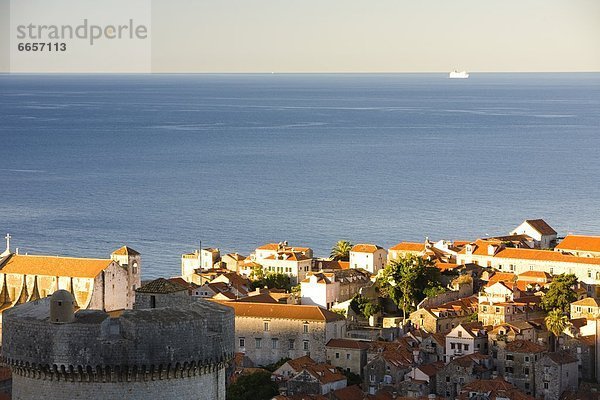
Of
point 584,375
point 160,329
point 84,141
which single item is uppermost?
point 84,141

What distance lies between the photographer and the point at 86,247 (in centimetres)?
8912

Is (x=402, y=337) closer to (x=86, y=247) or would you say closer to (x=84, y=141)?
(x=86, y=247)

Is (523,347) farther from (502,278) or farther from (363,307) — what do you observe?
(502,278)

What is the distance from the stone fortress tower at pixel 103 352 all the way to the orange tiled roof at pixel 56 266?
45301 millimetres

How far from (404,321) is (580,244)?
13380mm

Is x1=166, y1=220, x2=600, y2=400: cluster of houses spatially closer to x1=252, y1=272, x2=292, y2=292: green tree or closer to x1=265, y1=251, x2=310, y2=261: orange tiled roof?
x1=265, y1=251, x2=310, y2=261: orange tiled roof

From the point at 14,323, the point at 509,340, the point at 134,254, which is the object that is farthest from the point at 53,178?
the point at 14,323

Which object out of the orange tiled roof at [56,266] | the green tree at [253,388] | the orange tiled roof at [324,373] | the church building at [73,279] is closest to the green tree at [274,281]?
the church building at [73,279]

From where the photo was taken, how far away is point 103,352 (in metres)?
9.03

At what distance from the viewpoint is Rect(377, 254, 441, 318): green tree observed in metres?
58.3

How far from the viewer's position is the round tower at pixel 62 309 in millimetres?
9055

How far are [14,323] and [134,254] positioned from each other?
4862cm

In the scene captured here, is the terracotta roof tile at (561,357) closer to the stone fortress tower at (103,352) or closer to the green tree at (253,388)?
the green tree at (253,388)

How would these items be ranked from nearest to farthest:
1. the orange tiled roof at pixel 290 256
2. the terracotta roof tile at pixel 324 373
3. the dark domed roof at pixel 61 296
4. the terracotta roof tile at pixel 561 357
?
1. the dark domed roof at pixel 61 296
2. the terracotta roof tile at pixel 324 373
3. the terracotta roof tile at pixel 561 357
4. the orange tiled roof at pixel 290 256
